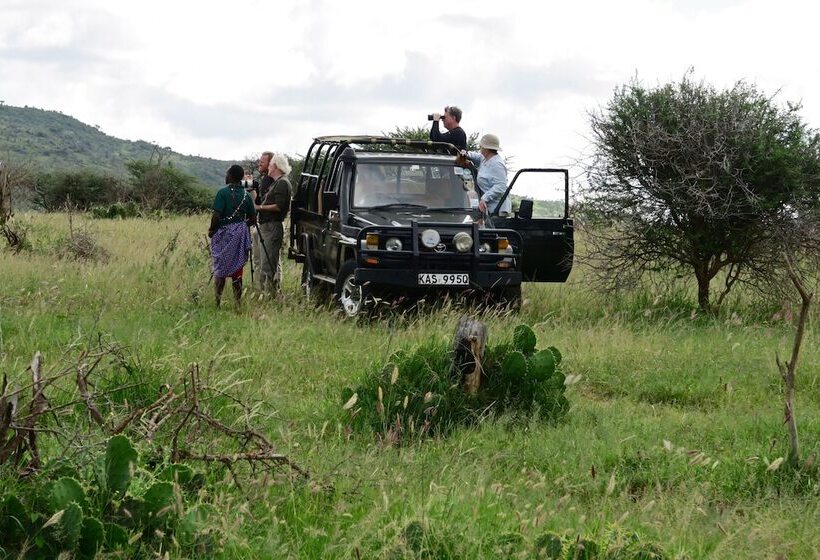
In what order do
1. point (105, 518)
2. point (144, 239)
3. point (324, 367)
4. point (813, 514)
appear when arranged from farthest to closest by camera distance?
point (144, 239)
point (324, 367)
point (813, 514)
point (105, 518)

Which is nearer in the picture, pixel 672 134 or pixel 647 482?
pixel 647 482

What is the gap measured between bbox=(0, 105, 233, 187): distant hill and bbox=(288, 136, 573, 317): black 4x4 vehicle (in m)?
Answer: 67.9

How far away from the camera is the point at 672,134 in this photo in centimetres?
1280

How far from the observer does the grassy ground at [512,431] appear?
173 inches

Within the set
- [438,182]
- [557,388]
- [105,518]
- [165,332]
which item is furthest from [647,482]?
[438,182]

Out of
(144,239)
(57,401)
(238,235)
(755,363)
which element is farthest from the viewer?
(144,239)

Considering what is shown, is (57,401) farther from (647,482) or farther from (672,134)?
(672,134)

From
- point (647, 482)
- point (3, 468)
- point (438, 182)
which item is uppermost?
point (438, 182)

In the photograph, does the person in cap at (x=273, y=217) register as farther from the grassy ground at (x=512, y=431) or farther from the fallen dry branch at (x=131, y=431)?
the fallen dry branch at (x=131, y=431)

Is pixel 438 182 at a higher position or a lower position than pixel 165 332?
higher

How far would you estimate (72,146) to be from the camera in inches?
3637

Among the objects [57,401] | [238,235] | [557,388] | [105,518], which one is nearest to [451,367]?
[557,388]

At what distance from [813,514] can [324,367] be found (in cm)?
416

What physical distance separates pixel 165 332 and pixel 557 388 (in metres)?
4.03
